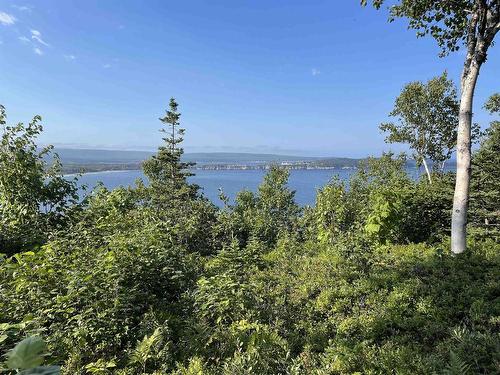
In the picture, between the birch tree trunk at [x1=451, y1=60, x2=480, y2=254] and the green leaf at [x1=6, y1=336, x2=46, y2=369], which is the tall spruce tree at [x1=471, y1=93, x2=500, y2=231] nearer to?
the birch tree trunk at [x1=451, y1=60, x2=480, y2=254]

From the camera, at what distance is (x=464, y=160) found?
735 centimetres

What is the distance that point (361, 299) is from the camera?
5.76m

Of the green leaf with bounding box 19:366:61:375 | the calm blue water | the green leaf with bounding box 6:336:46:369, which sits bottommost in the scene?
the calm blue water

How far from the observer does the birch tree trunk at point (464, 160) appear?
23.9 ft

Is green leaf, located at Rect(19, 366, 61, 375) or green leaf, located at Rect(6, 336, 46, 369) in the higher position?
green leaf, located at Rect(6, 336, 46, 369)

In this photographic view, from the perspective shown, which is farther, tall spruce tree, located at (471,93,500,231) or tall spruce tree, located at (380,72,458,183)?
tall spruce tree, located at (380,72,458,183)

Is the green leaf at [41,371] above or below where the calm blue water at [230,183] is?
above

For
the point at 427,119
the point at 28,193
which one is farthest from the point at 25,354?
the point at 427,119

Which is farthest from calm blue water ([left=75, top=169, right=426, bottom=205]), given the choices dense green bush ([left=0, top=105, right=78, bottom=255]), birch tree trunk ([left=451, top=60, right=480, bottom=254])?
birch tree trunk ([left=451, top=60, right=480, bottom=254])

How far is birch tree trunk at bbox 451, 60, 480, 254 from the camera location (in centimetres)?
730

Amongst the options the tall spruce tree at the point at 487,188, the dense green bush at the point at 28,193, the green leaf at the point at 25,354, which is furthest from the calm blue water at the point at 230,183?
the green leaf at the point at 25,354

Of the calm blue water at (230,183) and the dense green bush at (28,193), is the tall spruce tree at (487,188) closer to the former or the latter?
the calm blue water at (230,183)

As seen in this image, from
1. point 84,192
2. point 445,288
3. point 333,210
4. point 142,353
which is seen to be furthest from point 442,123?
point 142,353

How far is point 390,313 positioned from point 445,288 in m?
1.37
